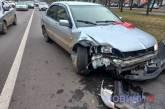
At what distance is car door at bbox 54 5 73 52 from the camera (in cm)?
671

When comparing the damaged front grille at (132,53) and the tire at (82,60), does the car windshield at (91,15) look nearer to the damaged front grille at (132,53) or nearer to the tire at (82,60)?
the tire at (82,60)

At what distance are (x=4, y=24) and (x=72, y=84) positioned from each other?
8.08m

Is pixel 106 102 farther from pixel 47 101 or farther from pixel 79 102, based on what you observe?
pixel 47 101

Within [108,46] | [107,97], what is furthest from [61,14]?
[107,97]

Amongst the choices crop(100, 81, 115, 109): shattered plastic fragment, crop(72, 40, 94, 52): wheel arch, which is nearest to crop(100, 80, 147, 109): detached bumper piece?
crop(100, 81, 115, 109): shattered plastic fragment

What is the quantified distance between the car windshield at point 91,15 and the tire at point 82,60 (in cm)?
106

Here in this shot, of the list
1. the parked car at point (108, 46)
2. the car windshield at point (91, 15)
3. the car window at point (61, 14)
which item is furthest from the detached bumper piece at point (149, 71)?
the car window at point (61, 14)

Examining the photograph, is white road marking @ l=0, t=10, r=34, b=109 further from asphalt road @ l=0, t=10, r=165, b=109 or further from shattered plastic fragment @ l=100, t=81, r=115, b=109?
shattered plastic fragment @ l=100, t=81, r=115, b=109

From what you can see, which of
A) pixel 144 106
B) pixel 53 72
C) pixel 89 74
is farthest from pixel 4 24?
pixel 144 106

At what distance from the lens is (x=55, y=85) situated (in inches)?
211

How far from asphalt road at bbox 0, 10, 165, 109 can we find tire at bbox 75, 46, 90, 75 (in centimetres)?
18

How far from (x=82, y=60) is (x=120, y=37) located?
37.8 inches

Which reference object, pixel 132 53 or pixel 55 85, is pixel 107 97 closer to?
pixel 132 53

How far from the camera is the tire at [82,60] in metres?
5.62
